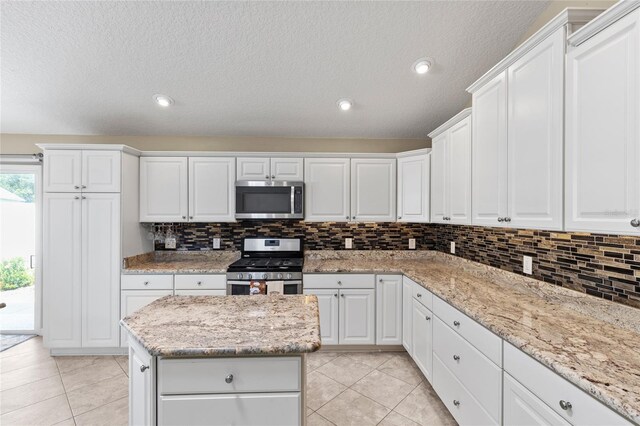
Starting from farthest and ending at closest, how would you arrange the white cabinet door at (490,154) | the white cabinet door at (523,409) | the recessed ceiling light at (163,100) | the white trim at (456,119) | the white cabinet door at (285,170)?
the white cabinet door at (285,170) → the recessed ceiling light at (163,100) → the white trim at (456,119) → the white cabinet door at (490,154) → the white cabinet door at (523,409)

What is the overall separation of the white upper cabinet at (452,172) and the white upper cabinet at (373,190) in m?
0.52

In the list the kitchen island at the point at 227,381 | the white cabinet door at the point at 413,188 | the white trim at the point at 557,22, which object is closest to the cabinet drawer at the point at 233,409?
the kitchen island at the point at 227,381

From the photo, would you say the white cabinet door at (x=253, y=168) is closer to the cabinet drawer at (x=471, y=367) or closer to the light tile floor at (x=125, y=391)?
the light tile floor at (x=125, y=391)

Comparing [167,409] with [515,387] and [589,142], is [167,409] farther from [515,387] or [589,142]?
[589,142]

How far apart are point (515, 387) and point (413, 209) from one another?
6.87 feet

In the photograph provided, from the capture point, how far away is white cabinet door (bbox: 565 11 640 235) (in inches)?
44.2

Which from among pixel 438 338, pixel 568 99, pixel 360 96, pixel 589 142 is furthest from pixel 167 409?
pixel 360 96

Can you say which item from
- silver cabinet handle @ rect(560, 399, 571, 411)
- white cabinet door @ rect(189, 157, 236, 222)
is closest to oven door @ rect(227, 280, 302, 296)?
white cabinet door @ rect(189, 157, 236, 222)

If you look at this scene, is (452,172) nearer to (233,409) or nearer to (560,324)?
(560,324)

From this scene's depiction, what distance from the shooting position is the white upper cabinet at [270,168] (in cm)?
336

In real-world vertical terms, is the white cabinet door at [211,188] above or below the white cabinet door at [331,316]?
above

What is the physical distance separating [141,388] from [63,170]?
9.15 ft

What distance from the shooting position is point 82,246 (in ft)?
9.76

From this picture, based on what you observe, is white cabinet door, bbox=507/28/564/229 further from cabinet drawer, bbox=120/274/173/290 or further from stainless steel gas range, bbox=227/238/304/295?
cabinet drawer, bbox=120/274/173/290
